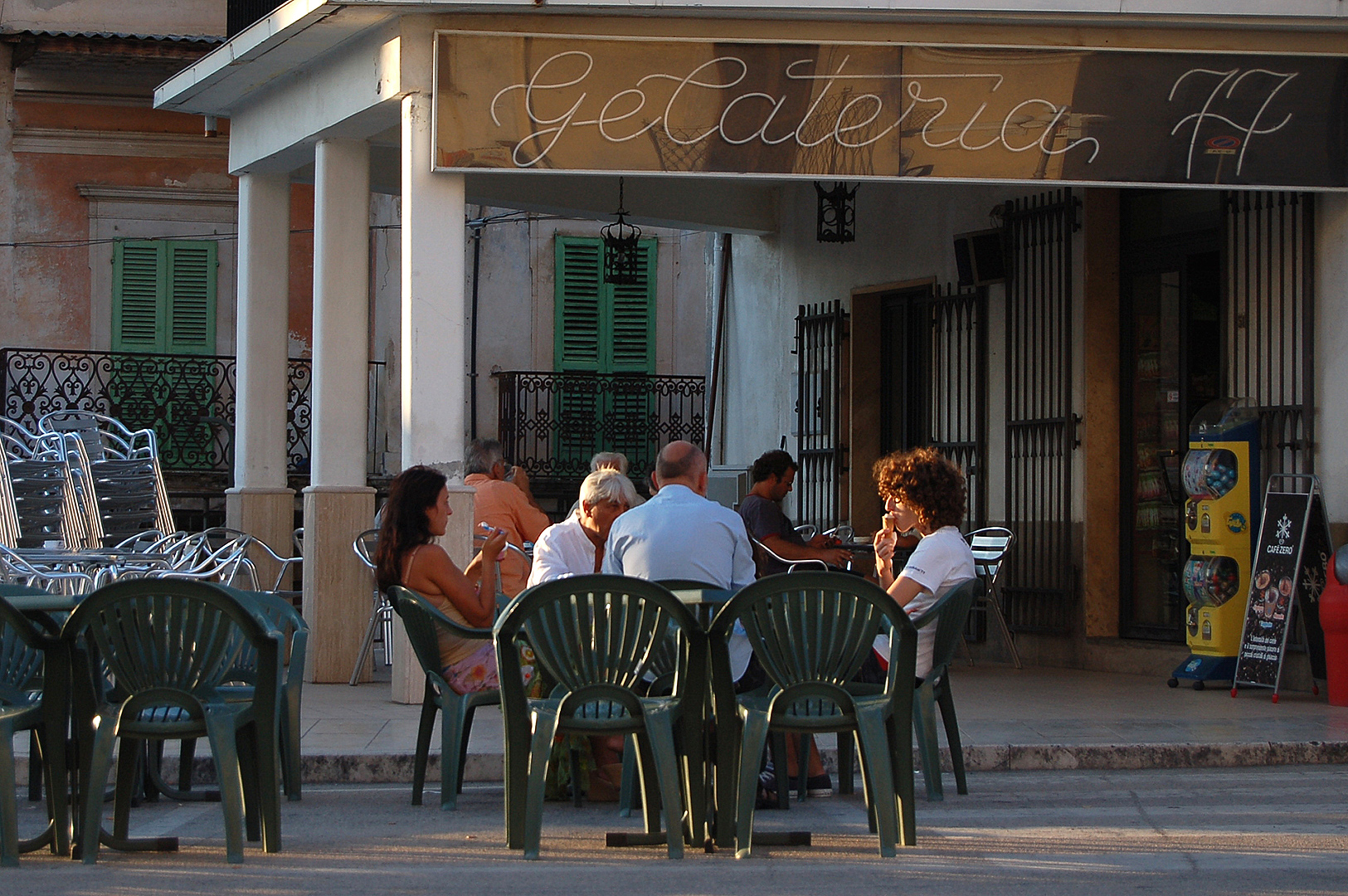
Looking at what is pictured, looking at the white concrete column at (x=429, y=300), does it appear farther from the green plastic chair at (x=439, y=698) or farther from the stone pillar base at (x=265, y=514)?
the stone pillar base at (x=265, y=514)

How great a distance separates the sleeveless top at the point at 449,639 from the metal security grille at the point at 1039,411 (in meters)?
5.87

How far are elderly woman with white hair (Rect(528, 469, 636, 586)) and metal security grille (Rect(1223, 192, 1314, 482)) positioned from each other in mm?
4565

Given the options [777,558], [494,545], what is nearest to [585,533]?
[494,545]

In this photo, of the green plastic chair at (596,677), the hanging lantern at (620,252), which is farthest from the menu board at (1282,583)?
the hanging lantern at (620,252)

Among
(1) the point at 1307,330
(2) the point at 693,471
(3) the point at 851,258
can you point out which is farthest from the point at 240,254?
(1) the point at 1307,330

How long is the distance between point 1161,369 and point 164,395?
10.5 m

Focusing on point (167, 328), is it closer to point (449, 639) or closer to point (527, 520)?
point (527, 520)

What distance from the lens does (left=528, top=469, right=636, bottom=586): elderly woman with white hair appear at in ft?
22.1

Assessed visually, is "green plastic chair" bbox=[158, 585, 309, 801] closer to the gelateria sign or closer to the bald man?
the bald man

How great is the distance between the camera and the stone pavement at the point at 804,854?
4863 mm

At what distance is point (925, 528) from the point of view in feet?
21.8

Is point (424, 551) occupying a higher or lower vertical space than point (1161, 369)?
lower

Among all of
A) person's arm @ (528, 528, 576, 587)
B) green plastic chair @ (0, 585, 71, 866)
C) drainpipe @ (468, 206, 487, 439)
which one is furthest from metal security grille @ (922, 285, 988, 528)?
green plastic chair @ (0, 585, 71, 866)

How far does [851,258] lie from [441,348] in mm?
5595
